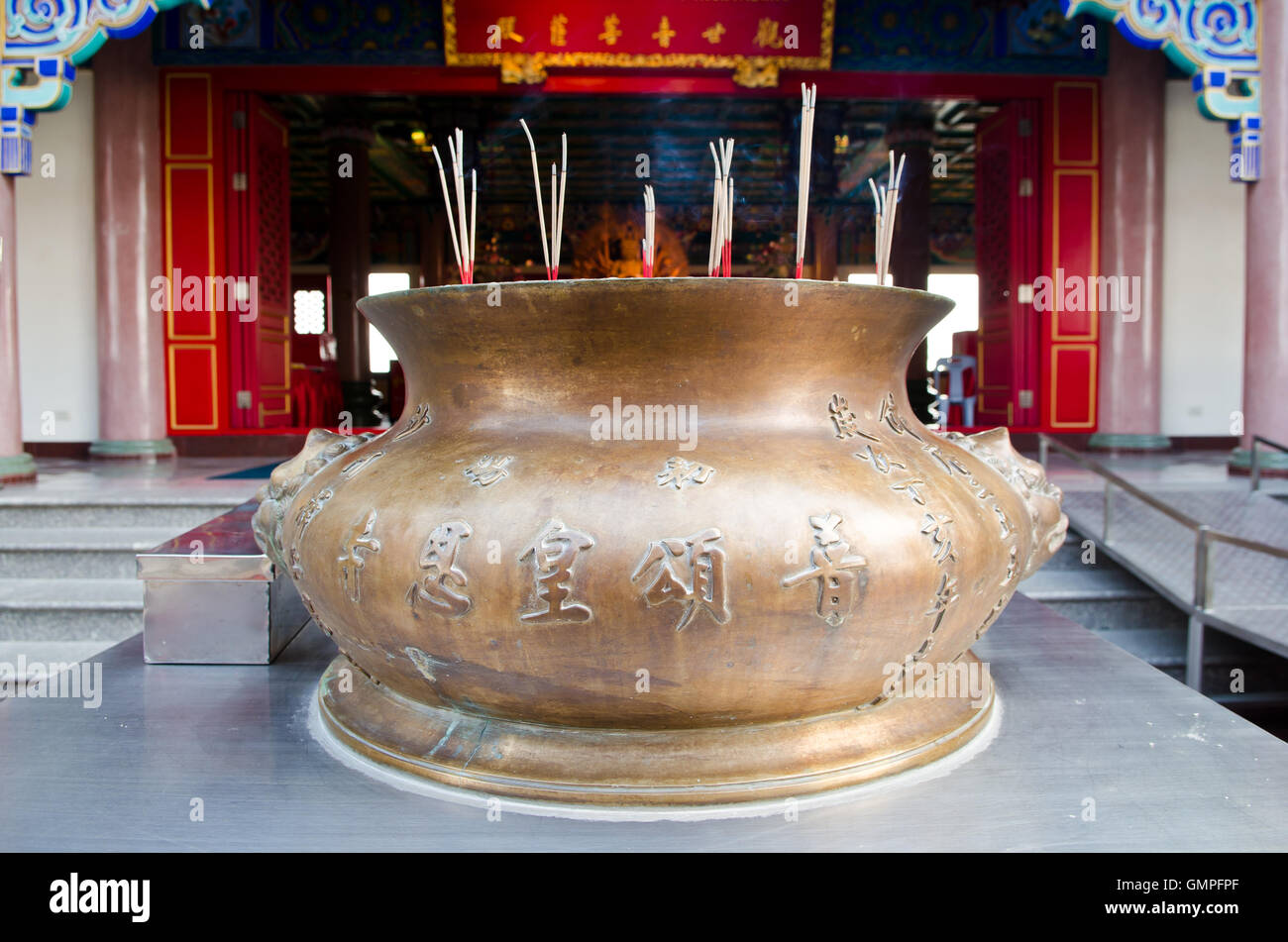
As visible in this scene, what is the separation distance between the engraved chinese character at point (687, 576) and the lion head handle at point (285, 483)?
0.60 meters

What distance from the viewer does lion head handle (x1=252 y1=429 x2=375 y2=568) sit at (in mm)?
1357

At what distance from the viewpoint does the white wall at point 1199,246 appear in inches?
251

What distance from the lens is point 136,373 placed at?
5969 millimetres

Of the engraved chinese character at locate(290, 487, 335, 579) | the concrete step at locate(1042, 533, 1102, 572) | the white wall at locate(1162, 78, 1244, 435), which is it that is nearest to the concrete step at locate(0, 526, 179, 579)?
the engraved chinese character at locate(290, 487, 335, 579)

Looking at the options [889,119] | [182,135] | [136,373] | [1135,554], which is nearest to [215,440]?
[136,373]

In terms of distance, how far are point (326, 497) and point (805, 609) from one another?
59 cm

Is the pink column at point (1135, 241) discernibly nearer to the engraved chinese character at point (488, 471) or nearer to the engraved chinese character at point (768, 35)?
the engraved chinese character at point (768, 35)

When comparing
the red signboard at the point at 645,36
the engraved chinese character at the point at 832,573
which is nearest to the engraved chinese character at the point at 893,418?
the engraved chinese character at the point at 832,573

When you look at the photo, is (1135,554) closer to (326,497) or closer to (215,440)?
(326,497)

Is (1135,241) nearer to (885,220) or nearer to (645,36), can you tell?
(645,36)

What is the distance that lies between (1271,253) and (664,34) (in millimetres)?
3638

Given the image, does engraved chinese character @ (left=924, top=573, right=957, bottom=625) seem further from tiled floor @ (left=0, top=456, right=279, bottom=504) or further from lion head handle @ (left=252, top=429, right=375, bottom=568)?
tiled floor @ (left=0, top=456, right=279, bottom=504)

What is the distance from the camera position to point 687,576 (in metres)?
0.95
